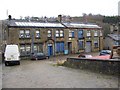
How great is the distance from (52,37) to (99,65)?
2806 centimetres

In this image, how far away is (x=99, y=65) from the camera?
1956cm

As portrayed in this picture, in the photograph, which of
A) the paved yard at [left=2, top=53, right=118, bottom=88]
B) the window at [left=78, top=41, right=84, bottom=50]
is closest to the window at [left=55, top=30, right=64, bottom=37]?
the window at [left=78, top=41, right=84, bottom=50]

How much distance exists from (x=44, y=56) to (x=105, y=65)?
24.6 metres

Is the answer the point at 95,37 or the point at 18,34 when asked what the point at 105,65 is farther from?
the point at 95,37

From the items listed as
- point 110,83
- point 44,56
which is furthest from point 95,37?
point 110,83

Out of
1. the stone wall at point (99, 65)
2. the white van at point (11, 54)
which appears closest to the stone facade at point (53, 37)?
the white van at point (11, 54)

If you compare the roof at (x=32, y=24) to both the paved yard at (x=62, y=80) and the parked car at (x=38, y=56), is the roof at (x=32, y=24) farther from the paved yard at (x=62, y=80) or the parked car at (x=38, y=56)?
the paved yard at (x=62, y=80)

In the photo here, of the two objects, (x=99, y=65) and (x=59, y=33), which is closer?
(x=99, y=65)

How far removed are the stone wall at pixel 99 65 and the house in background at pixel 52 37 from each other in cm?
1953

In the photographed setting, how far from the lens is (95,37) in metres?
54.4

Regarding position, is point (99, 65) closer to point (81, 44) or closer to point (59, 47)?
point (59, 47)

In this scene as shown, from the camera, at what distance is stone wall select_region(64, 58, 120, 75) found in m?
17.2

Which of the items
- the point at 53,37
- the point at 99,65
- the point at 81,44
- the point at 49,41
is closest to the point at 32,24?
the point at 49,41

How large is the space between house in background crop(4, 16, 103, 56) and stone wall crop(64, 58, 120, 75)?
19527mm
